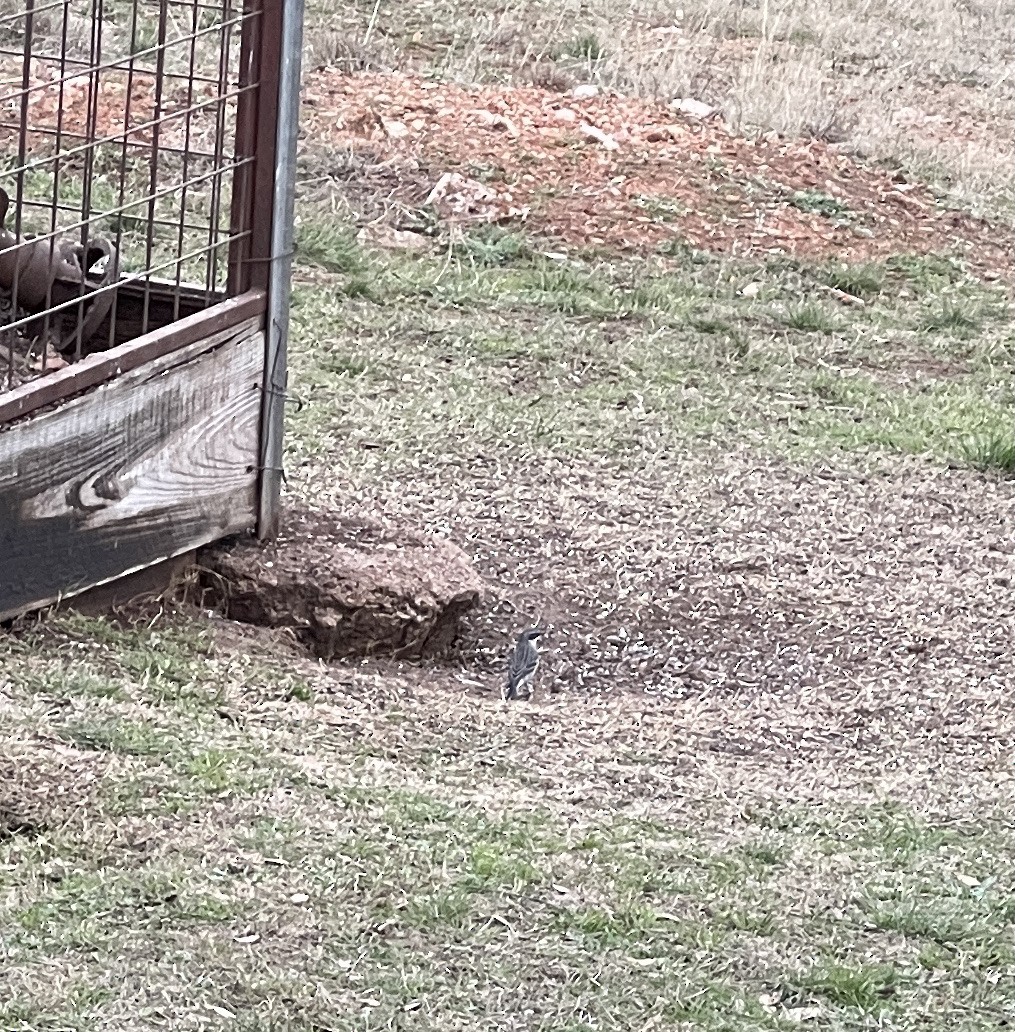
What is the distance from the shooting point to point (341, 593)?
4.94m

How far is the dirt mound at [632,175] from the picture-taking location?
30.8 ft

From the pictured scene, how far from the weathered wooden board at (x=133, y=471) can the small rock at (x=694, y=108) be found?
681 centimetres

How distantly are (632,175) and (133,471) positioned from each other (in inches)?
226

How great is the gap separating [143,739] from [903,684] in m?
2.00

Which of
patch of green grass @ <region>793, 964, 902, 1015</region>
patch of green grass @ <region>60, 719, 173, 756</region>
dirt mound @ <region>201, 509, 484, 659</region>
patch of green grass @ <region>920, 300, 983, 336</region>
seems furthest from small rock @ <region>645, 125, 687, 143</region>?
patch of green grass @ <region>793, 964, 902, 1015</region>

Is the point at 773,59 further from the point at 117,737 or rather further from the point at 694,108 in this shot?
the point at 117,737

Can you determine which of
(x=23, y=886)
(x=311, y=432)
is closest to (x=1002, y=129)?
(x=311, y=432)

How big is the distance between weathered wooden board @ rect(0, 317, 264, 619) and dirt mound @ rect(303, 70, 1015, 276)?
4439 mm

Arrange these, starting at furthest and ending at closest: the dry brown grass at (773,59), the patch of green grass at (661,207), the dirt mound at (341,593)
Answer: the dry brown grass at (773,59), the patch of green grass at (661,207), the dirt mound at (341,593)

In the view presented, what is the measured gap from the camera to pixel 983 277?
947cm

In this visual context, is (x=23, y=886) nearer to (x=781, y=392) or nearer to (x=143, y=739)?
(x=143, y=739)

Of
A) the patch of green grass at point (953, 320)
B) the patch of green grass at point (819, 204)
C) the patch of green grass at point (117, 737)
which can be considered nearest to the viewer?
the patch of green grass at point (117, 737)

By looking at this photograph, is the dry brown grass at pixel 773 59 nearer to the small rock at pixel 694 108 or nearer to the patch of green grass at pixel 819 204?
Result: the small rock at pixel 694 108

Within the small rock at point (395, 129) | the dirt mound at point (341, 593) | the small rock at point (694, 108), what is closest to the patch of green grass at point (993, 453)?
the dirt mound at point (341, 593)
